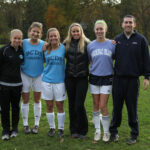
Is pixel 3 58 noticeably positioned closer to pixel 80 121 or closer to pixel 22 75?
pixel 22 75

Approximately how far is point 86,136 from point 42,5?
48.4 m

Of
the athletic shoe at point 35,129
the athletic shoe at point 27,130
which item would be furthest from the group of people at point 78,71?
Answer: the athletic shoe at point 35,129

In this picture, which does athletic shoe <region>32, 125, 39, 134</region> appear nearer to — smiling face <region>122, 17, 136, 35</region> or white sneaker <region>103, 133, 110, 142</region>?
white sneaker <region>103, 133, 110, 142</region>

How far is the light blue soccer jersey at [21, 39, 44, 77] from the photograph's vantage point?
452 cm

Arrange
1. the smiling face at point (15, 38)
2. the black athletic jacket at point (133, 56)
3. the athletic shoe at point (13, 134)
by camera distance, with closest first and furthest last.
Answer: the black athletic jacket at point (133, 56), the smiling face at point (15, 38), the athletic shoe at point (13, 134)

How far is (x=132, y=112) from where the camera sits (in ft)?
14.2

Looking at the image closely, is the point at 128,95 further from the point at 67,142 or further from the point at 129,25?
the point at 67,142

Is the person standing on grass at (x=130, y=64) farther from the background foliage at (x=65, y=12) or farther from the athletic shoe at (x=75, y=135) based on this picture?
the background foliage at (x=65, y=12)

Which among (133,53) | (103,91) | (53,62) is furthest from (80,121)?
(133,53)

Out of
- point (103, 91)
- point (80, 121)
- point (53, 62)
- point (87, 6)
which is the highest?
point (87, 6)

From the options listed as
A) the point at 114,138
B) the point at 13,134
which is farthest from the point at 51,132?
the point at 114,138

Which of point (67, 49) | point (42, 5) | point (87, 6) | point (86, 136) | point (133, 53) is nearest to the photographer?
point (133, 53)

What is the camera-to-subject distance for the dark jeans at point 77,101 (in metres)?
4.39

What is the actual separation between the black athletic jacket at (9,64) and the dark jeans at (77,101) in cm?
98
